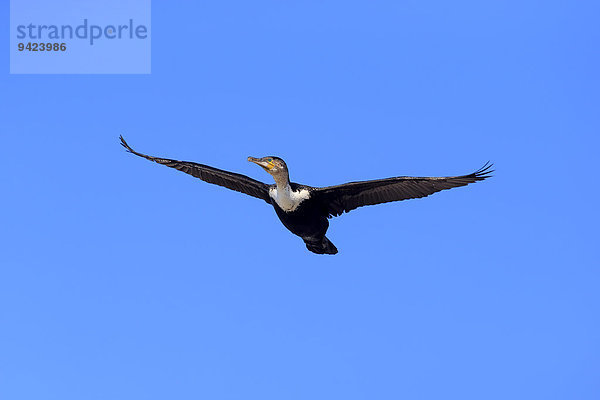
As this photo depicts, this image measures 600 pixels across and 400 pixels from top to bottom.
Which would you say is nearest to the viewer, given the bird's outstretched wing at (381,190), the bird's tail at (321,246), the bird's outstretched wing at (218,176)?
the bird's outstretched wing at (381,190)

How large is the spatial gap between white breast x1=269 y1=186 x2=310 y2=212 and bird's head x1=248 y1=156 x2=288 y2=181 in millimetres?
344

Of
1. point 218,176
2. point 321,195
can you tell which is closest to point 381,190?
point 321,195

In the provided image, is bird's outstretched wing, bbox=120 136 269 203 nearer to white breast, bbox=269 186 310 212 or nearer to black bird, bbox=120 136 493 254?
black bird, bbox=120 136 493 254

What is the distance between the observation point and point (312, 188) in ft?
55.9

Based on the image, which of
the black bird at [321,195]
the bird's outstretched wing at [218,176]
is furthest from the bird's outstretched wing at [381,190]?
the bird's outstretched wing at [218,176]

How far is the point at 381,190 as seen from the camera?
16953 millimetres

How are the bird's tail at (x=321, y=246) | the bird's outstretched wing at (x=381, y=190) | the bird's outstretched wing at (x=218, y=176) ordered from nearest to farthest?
the bird's outstretched wing at (x=381, y=190) < the bird's tail at (x=321, y=246) < the bird's outstretched wing at (x=218, y=176)

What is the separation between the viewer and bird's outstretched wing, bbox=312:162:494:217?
1597cm

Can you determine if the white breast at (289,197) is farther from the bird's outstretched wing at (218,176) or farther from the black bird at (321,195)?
the bird's outstretched wing at (218,176)

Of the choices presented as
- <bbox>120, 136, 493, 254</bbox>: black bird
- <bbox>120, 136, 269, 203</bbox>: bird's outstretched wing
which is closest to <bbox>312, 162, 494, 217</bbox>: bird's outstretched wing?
<bbox>120, 136, 493, 254</bbox>: black bird

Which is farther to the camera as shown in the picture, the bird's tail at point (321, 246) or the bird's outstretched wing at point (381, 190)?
the bird's tail at point (321, 246)

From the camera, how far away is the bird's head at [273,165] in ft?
54.3

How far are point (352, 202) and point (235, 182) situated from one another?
281cm

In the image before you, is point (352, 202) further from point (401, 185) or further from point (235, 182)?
point (235, 182)
